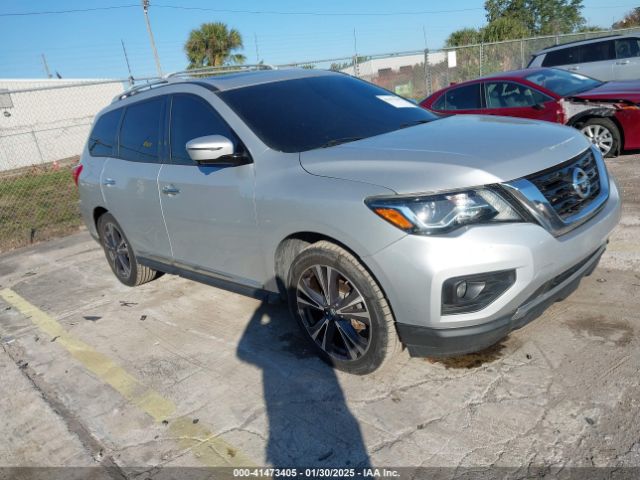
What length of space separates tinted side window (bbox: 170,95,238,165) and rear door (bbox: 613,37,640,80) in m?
10.7

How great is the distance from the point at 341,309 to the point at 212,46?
97.0 ft

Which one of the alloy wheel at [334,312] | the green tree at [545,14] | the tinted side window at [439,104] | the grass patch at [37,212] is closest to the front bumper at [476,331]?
the alloy wheel at [334,312]

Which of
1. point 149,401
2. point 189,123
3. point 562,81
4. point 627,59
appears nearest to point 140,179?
point 189,123

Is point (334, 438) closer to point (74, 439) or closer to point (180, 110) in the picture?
point (74, 439)

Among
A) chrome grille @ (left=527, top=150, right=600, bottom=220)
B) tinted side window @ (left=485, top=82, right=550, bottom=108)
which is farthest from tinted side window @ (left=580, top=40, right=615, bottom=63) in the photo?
chrome grille @ (left=527, top=150, right=600, bottom=220)

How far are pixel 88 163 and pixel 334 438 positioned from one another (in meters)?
3.98

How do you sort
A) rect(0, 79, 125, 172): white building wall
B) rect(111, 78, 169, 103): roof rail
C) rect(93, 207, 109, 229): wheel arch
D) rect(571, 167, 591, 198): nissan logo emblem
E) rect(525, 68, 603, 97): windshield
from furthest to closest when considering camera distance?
rect(0, 79, 125, 172): white building wall
rect(525, 68, 603, 97): windshield
rect(93, 207, 109, 229): wheel arch
rect(111, 78, 169, 103): roof rail
rect(571, 167, 591, 198): nissan logo emblem

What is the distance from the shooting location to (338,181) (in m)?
2.74

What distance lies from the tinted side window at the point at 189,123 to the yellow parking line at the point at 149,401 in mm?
1575

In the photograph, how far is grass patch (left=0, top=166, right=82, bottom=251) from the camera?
8180 millimetres

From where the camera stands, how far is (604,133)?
282 inches

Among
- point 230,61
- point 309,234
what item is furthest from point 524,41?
point 309,234

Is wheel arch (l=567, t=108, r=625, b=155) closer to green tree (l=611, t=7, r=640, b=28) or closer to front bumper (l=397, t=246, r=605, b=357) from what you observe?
front bumper (l=397, t=246, r=605, b=357)

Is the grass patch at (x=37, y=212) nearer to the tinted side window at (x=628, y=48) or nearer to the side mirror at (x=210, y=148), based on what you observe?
the side mirror at (x=210, y=148)
